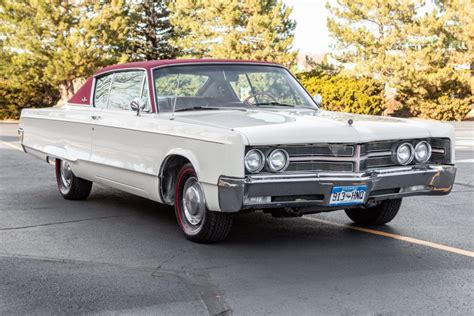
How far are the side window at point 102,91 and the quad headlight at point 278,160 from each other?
3.10 m

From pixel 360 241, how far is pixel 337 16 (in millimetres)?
32612

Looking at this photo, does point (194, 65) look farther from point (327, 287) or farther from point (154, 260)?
point (327, 287)

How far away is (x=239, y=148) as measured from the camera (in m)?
5.66

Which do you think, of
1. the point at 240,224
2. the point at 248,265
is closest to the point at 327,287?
the point at 248,265

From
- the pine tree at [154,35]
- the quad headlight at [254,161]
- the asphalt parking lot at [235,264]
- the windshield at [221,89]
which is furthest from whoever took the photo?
the pine tree at [154,35]

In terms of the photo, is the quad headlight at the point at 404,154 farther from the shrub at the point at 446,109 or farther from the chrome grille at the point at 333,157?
the shrub at the point at 446,109

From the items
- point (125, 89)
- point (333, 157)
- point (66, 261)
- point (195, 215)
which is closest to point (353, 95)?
point (125, 89)

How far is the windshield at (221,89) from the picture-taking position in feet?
23.7

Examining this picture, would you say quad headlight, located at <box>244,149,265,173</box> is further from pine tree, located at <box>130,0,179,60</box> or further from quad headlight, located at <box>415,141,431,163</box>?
pine tree, located at <box>130,0,179,60</box>

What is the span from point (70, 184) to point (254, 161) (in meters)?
3.91

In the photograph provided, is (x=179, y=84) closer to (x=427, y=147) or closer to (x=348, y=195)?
(x=348, y=195)

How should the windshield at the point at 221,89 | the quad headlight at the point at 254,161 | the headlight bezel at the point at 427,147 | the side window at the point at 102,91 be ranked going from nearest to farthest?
the quad headlight at the point at 254,161
the headlight bezel at the point at 427,147
the windshield at the point at 221,89
the side window at the point at 102,91

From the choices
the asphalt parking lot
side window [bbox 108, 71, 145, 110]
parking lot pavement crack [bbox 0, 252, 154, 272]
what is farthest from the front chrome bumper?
side window [bbox 108, 71, 145, 110]

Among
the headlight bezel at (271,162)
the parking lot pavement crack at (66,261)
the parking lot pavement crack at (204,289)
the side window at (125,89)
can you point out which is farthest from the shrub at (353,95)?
the parking lot pavement crack at (204,289)
